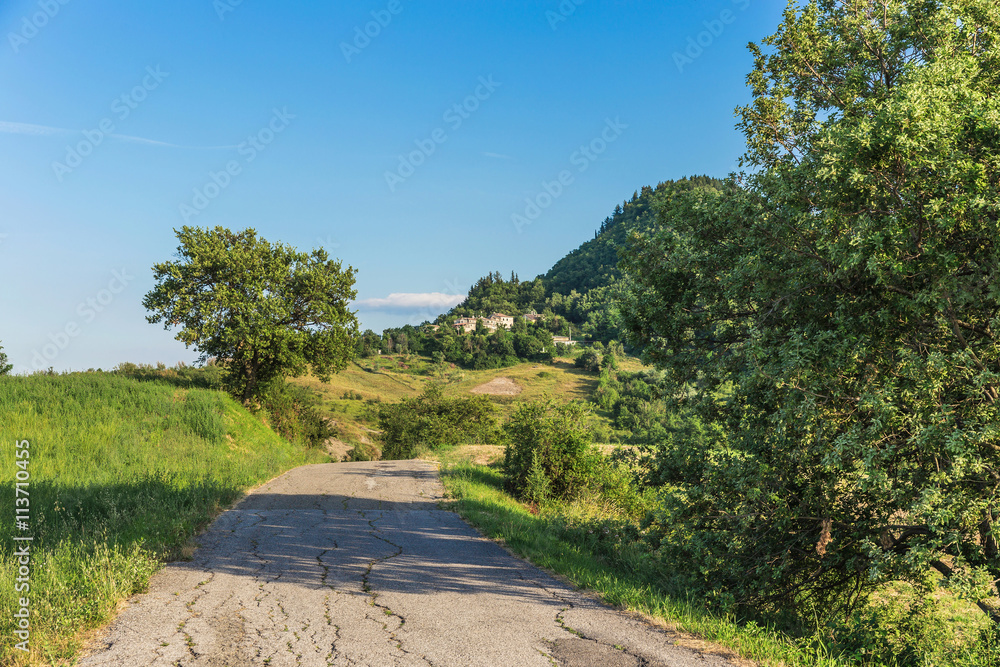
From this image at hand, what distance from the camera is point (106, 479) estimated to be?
12.5m

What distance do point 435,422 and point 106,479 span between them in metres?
25.7

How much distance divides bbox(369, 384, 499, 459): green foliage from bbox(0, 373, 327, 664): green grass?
10.5m

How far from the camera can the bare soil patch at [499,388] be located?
290ft

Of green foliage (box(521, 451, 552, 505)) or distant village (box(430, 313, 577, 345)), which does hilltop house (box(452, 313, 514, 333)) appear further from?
green foliage (box(521, 451, 552, 505))

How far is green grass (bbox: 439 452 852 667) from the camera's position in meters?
5.07

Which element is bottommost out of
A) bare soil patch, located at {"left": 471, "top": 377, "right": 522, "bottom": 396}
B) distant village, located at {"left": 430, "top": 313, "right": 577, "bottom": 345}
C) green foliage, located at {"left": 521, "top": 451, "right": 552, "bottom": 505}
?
green foliage, located at {"left": 521, "top": 451, "right": 552, "bottom": 505}

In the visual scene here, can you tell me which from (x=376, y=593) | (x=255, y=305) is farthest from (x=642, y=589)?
(x=255, y=305)

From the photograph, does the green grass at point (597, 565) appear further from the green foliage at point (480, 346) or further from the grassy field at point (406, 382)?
the green foliage at point (480, 346)

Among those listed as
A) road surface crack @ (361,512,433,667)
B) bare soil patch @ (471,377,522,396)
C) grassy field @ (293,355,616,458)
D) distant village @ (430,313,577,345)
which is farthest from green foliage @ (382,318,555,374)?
road surface crack @ (361,512,433,667)

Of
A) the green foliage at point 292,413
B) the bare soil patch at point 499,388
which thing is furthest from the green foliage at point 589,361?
the green foliage at point 292,413

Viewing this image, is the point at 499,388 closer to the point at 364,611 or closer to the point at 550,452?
the point at 550,452

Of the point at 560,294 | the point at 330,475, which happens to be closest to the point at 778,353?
the point at 330,475

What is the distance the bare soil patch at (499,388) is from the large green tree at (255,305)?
190 ft

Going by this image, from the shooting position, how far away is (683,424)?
34.5 feet
